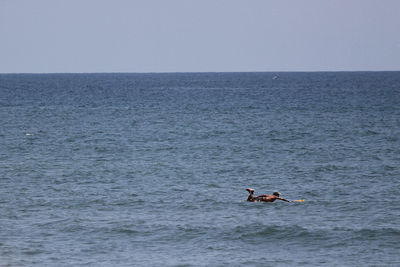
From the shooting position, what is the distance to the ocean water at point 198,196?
2347cm

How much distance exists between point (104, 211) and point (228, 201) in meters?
6.50

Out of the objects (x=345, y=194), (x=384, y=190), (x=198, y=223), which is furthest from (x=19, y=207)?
(x=384, y=190)

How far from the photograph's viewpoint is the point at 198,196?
1289 inches

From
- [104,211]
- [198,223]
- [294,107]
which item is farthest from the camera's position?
[294,107]

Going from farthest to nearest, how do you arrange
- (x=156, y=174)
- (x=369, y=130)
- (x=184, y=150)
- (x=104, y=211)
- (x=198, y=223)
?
(x=369, y=130), (x=184, y=150), (x=156, y=174), (x=104, y=211), (x=198, y=223)

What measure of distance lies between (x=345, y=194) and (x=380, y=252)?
9.57 m

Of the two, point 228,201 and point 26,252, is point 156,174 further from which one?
point 26,252

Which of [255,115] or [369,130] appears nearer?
[369,130]

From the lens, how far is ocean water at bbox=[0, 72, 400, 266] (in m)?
23.5

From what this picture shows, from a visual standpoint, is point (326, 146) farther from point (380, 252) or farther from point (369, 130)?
point (380, 252)

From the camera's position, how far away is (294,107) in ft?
326

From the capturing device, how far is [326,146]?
51781 millimetres

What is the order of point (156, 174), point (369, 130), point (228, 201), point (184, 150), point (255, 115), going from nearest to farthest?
1. point (228, 201)
2. point (156, 174)
3. point (184, 150)
4. point (369, 130)
5. point (255, 115)

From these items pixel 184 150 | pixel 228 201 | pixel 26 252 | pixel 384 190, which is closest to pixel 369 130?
pixel 184 150
